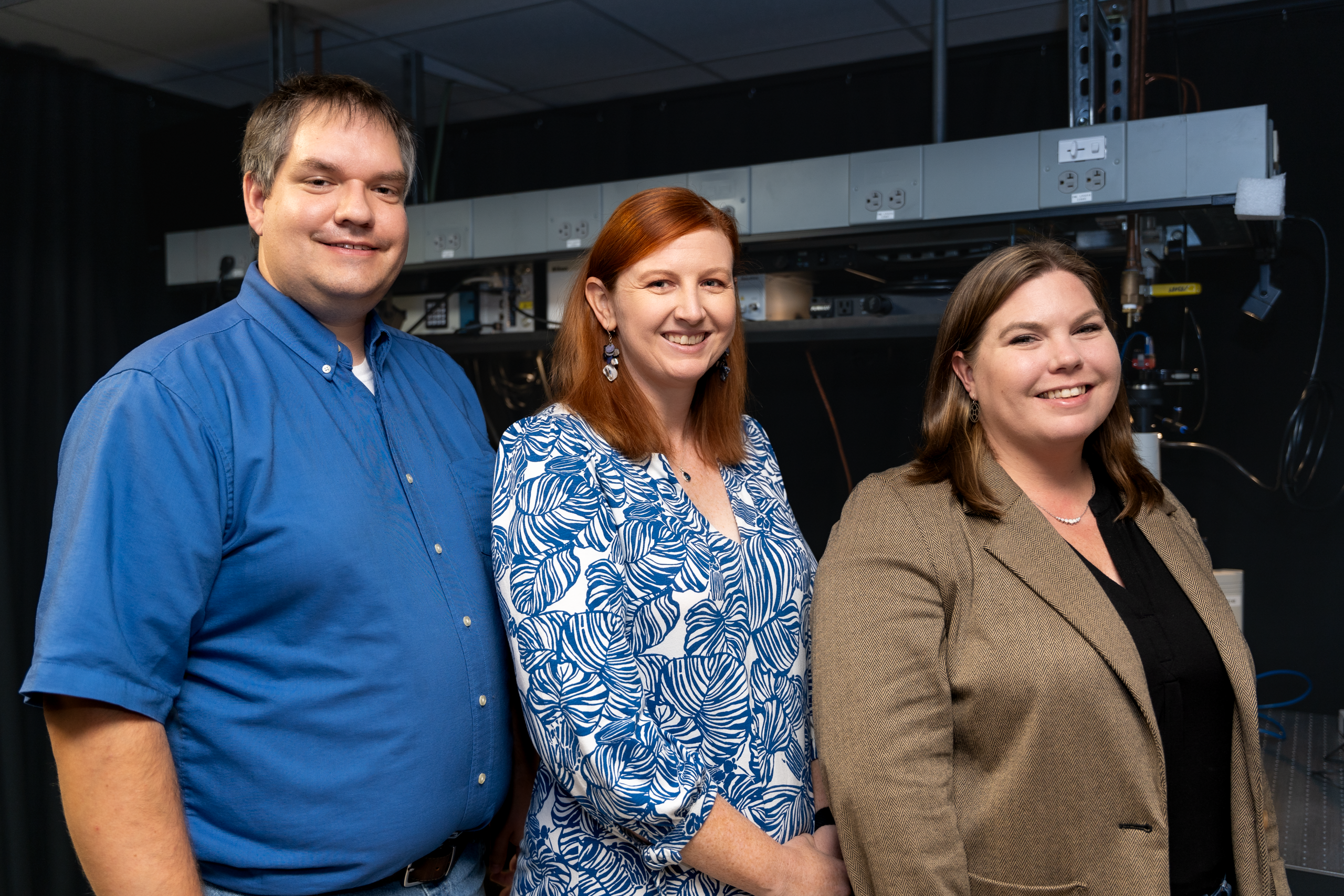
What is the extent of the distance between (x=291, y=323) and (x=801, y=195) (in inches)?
57.4

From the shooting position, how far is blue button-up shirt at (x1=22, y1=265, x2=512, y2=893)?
0.81m

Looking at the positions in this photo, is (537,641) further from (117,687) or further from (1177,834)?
(1177,834)

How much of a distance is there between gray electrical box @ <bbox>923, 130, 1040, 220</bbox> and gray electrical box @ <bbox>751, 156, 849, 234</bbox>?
0.65 feet

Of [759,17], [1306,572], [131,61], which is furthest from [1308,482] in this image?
[131,61]

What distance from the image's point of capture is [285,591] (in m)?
0.88

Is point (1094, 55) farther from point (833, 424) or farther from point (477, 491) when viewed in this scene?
point (477, 491)

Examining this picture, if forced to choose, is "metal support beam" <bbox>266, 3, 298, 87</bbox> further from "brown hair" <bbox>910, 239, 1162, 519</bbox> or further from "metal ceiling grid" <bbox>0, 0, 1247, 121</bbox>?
"brown hair" <bbox>910, 239, 1162, 519</bbox>

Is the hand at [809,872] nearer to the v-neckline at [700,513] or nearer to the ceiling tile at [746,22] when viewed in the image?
the v-neckline at [700,513]

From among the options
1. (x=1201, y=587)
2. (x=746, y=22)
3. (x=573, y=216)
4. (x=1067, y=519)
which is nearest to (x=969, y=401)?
(x=1067, y=519)

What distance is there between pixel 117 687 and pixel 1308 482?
274 centimetres

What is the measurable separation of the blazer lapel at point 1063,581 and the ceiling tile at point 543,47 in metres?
2.04

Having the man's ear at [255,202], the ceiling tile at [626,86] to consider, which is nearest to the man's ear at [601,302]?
the man's ear at [255,202]

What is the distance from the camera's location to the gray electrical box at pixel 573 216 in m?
2.41

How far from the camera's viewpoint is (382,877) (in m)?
0.92
